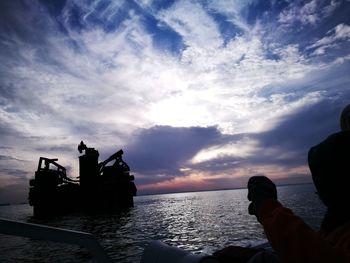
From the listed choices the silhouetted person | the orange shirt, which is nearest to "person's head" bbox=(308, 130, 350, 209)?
the silhouetted person

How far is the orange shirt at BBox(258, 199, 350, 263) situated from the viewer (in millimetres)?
1046

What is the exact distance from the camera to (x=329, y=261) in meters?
1.03

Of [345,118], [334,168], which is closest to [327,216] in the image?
[334,168]

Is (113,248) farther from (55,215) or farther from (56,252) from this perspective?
(55,215)

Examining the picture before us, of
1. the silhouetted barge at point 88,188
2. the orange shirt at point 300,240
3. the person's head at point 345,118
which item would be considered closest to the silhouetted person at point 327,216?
the orange shirt at point 300,240

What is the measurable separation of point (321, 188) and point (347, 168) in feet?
0.58

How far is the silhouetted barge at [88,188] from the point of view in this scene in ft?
136

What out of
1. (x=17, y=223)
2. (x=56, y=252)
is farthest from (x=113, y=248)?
(x=17, y=223)

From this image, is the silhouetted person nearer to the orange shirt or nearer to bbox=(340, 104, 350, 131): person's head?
the orange shirt

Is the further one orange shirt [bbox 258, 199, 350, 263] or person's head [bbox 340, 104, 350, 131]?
person's head [bbox 340, 104, 350, 131]

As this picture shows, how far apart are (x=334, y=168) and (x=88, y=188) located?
4435cm

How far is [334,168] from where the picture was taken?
1.22 meters

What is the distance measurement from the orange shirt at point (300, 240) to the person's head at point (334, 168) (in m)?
0.15

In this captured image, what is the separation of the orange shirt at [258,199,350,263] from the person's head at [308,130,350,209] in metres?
0.15
